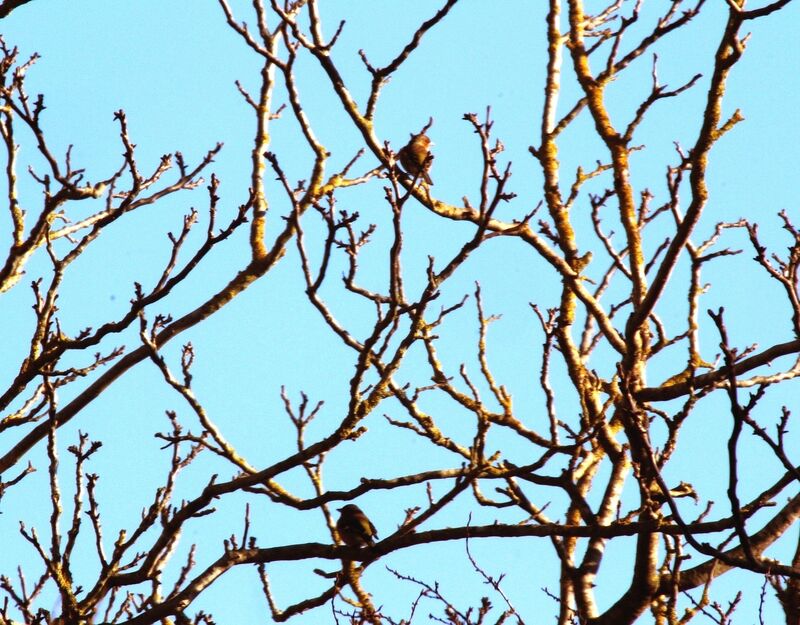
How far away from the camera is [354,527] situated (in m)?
7.34

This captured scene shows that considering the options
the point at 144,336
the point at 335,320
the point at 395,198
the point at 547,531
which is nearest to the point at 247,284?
the point at 335,320

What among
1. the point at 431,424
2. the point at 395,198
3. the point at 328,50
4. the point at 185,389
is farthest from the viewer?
the point at 431,424

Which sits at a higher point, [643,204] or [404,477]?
[643,204]

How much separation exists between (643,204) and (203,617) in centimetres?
369

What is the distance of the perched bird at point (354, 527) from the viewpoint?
7312mm

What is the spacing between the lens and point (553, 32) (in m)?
6.67

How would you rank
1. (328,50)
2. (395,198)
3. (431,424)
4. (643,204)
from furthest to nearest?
(643,204)
(431,424)
(328,50)
(395,198)

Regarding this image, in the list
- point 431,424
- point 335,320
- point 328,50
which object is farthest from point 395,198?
point 431,424

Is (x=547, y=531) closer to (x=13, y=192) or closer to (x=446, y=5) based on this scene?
(x=446, y=5)

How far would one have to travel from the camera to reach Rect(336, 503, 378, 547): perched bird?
24.0 feet

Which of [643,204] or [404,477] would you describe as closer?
[404,477]

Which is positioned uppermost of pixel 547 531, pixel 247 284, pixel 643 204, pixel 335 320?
pixel 643 204

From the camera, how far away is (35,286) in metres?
4.90

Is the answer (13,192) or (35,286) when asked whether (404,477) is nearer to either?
(35,286)
